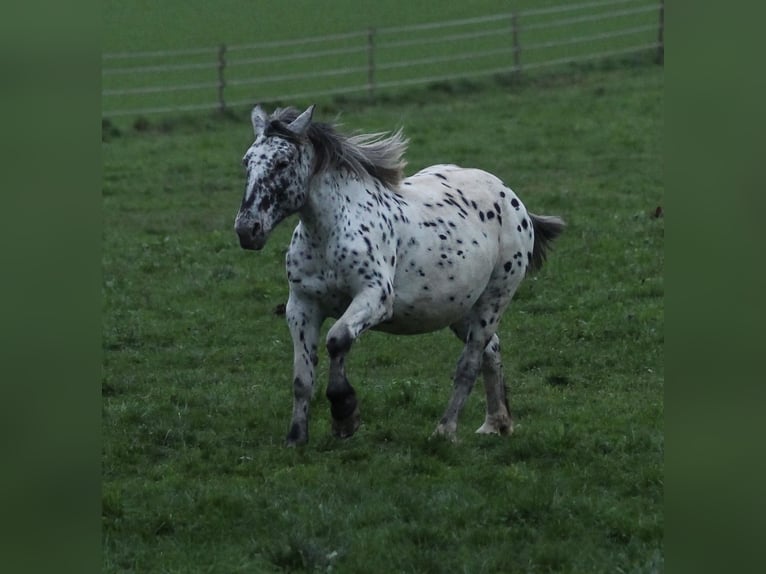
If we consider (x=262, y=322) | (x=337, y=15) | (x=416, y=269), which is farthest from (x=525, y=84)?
(x=416, y=269)

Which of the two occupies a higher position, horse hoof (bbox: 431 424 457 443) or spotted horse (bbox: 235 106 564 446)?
spotted horse (bbox: 235 106 564 446)

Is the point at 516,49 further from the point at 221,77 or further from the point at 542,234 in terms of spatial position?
the point at 542,234

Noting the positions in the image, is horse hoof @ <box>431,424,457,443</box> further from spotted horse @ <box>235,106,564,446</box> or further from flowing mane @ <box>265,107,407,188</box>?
flowing mane @ <box>265,107,407,188</box>

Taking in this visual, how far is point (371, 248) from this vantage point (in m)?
7.05

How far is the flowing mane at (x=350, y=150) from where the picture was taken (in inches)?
278

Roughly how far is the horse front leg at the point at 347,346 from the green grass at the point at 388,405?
0.29 meters

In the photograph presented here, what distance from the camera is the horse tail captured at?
841cm

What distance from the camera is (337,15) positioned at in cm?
2497

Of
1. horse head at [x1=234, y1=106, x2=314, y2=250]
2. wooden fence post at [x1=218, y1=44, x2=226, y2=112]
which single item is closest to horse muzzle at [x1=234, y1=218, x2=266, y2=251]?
horse head at [x1=234, y1=106, x2=314, y2=250]

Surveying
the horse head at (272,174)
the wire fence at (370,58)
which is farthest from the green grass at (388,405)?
the wire fence at (370,58)

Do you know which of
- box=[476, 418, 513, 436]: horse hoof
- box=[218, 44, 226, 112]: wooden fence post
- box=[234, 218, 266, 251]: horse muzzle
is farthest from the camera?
box=[218, 44, 226, 112]: wooden fence post

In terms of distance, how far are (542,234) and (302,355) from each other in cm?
215
